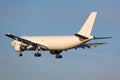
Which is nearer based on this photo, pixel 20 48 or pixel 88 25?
pixel 88 25

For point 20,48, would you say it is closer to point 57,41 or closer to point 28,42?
point 28,42

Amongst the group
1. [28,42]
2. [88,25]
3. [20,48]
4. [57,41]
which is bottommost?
[20,48]

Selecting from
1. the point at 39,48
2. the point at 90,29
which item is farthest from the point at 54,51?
the point at 90,29

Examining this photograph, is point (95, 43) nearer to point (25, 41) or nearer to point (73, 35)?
point (73, 35)

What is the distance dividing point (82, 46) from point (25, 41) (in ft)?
49.2

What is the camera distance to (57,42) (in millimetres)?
152750

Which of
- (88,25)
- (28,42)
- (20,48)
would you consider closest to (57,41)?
(28,42)

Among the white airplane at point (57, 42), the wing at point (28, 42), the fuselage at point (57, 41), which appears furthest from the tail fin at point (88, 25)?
the wing at point (28, 42)

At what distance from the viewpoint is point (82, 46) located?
157875mm

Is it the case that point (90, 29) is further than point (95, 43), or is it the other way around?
point (95, 43)

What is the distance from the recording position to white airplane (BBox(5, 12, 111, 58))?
5822 inches

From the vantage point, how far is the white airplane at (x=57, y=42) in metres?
148

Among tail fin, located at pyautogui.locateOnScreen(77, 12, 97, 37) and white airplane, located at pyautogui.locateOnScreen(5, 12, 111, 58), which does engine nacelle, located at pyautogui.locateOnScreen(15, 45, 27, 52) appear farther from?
tail fin, located at pyautogui.locateOnScreen(77, 12, 97, 37)

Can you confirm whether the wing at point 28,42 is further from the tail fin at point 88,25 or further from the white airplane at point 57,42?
the tail fin at point 88,25
